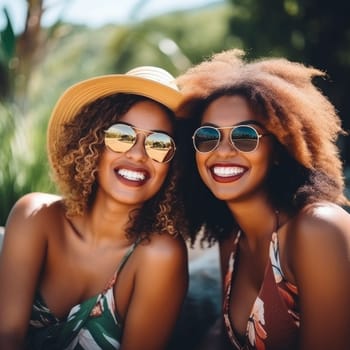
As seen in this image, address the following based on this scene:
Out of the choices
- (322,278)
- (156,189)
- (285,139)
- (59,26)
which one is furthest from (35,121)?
(322,278)

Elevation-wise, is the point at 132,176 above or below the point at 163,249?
above

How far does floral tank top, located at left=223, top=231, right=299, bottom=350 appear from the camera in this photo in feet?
8.59

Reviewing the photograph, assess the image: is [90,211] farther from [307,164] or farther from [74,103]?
[307,164]

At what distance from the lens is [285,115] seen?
8.95 feet

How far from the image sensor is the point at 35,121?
6.77 m

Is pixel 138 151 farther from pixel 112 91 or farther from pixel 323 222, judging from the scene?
pixel 323 222

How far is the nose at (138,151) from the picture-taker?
9.48ft

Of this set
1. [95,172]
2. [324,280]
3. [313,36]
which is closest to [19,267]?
[95,172]

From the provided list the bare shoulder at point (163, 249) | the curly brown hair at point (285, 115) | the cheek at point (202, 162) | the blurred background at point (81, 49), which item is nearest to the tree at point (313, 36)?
the blurred background at point (81, 49)

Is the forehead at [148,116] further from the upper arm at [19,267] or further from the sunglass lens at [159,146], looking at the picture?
Result: the upper arm at [19,267]

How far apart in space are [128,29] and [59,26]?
9.07 metres

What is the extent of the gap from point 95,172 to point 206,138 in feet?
2.32

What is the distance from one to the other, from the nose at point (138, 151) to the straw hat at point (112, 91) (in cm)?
23

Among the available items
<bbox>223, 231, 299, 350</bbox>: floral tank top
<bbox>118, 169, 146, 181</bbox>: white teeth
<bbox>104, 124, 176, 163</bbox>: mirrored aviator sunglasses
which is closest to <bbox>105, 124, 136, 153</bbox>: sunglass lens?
<bbox>104, 124, 176, 163</bbox>: mirrored aviator sunglasses
